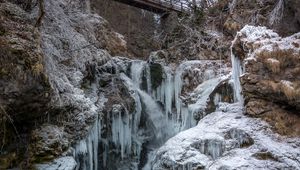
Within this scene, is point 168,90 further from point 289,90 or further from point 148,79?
point 289,90

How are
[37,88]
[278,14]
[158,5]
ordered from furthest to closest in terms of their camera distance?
[158,5] < [278,14] < [37,88]

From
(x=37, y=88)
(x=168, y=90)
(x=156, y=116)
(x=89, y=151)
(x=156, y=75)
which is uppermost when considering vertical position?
(x=156, y=75)

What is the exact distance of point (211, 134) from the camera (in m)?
7.09

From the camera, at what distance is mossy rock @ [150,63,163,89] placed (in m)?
12.0

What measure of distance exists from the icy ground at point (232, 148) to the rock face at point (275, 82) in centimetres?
30

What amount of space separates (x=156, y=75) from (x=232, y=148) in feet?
19.1

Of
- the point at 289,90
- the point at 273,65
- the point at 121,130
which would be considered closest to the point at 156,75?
the point at 121,130

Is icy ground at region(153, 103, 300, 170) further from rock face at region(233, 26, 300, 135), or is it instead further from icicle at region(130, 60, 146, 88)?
icicle at region(130, 60, 146, 88)

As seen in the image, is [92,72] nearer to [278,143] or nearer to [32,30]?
[32,30]

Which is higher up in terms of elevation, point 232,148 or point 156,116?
point 156,116

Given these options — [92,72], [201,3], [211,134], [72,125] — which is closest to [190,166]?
[211,134]

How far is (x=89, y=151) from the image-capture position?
329 inches

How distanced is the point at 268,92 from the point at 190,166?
2.18 meters

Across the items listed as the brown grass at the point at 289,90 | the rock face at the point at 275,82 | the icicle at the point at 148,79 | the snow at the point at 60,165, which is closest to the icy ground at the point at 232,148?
the rock face at the point at 275,82
